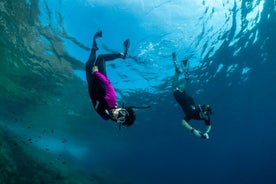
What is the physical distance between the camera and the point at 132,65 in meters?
18.7

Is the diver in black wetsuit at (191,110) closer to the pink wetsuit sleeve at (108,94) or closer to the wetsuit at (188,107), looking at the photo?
the wetsuit at (188,107)

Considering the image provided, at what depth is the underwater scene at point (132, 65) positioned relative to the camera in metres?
14.3

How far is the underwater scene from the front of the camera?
14.3m

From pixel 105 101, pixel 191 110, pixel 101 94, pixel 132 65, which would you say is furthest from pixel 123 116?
pixel 132 65

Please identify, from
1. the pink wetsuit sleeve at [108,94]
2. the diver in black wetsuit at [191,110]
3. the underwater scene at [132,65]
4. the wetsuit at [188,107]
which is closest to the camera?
the pink wetsuit sleeve at [108,94]

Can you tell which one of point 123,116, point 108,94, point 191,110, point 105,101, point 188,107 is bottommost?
point 123,116

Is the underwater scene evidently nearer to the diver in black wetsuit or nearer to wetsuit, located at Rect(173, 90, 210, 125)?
the diver in black wetsuit

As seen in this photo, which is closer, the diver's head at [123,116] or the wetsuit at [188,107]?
the diver's head at [123,116]

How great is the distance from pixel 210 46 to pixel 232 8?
11.8 feet

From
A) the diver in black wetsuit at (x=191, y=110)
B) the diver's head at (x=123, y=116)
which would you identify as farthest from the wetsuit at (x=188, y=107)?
the diver's head at (x=123, y=116)

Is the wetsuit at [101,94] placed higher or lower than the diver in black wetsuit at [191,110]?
lower

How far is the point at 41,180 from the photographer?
2805 cm

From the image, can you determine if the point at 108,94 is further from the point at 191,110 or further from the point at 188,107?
the point at 188,107

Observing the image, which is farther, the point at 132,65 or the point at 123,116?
the point at 132,65
